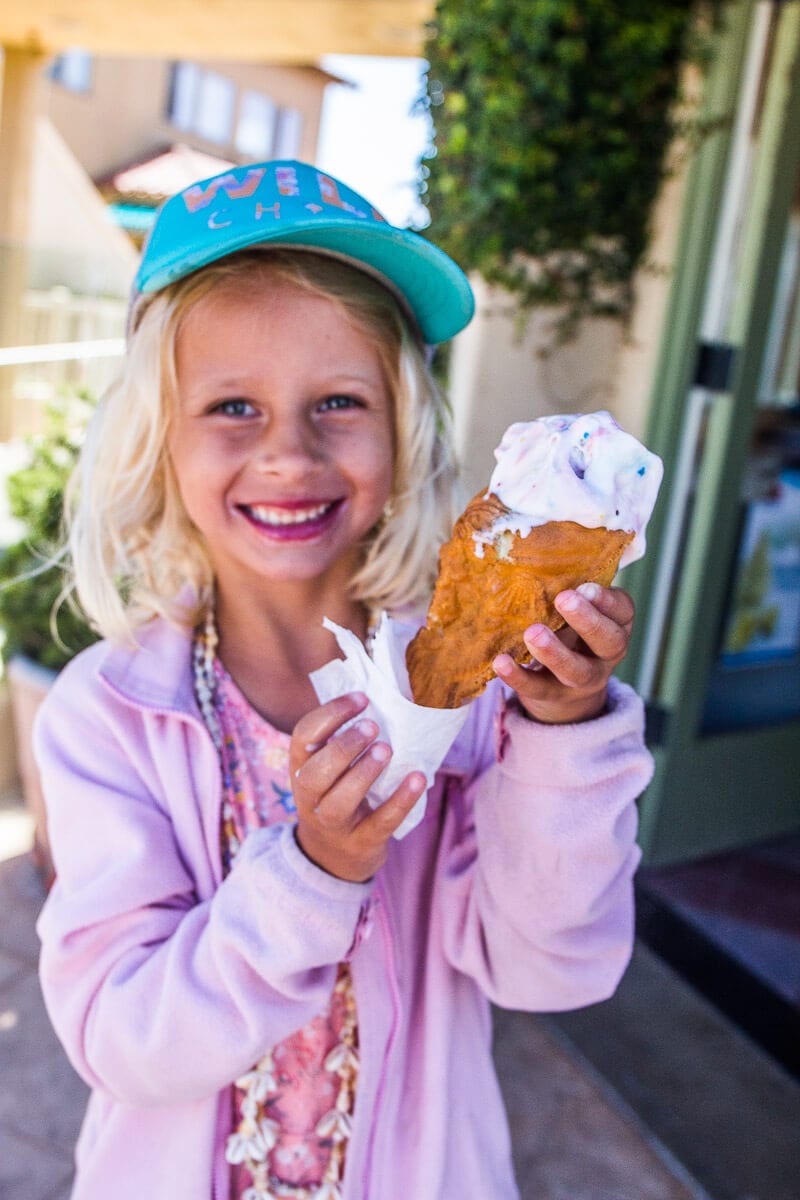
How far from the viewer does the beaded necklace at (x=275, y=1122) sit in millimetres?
1375

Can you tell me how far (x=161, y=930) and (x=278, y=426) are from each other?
71 cm

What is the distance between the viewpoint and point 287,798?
59.5 inches

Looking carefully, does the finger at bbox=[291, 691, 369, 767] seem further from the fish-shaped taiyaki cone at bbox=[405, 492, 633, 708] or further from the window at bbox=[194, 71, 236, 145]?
the window at bbox=[194, 71, 236, 145]

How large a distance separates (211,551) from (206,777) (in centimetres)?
42

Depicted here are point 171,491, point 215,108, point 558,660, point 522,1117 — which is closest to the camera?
point 558,660

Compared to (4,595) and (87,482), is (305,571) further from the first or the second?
(4,595)

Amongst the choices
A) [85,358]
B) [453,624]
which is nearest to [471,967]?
[453,624]

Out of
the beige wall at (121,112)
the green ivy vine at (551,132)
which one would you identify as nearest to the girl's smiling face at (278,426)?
the green ivy vine at (551,132)

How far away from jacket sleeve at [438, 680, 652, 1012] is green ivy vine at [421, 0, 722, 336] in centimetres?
248

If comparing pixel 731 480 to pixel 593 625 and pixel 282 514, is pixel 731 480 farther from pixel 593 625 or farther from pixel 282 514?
pixel 593 625

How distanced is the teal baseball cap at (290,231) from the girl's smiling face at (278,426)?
3.4 inches

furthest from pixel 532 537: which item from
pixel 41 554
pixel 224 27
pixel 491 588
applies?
pixel 224 27

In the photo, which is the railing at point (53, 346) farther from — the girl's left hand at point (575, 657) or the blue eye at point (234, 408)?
the girl's left hand at point (575, 657)

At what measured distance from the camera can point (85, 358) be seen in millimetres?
7043
